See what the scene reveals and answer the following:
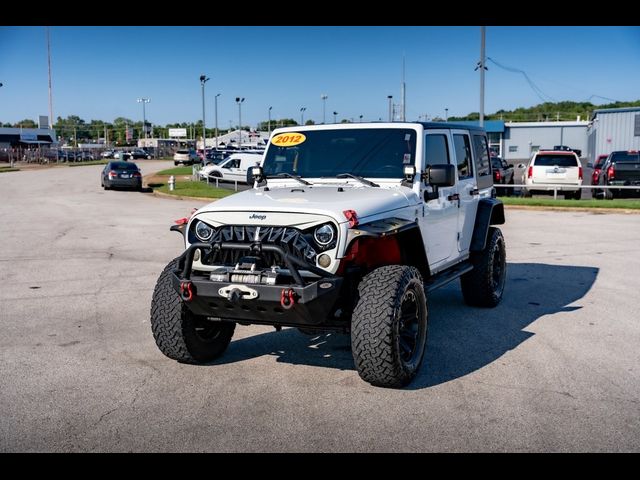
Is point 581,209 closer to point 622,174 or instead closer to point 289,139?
point 622,174

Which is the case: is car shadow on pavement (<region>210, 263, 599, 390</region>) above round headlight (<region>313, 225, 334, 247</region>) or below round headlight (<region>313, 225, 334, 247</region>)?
below

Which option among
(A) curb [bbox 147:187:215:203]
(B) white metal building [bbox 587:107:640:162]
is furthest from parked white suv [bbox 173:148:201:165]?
(A) curb [bbox 147:187:215:203]

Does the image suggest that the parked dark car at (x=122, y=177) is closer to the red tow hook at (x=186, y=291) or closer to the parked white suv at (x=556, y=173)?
the parked white suv at (x=556, y=173)

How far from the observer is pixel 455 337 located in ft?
24.1

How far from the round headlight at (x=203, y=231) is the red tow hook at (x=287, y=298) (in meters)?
0.98

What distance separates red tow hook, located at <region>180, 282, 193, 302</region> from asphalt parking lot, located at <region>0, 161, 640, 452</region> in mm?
734

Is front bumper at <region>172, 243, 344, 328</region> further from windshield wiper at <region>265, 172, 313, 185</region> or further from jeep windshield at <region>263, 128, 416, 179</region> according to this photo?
jeep windshield at <region>263, 128, 416, 179</region>

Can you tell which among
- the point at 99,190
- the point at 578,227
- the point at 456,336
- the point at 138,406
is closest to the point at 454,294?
the point at 456,336

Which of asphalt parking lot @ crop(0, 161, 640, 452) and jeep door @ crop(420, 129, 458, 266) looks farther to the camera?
jeep door @ crop(420, 129, 458, 266)

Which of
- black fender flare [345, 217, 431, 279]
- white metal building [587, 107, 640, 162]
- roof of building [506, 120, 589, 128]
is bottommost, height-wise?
black fender flare [345, 217, 431, 279]

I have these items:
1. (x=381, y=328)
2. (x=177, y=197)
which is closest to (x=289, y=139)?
(x=381, y=328)

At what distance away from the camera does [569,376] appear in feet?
19.9

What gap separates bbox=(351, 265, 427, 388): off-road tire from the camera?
547 cm
